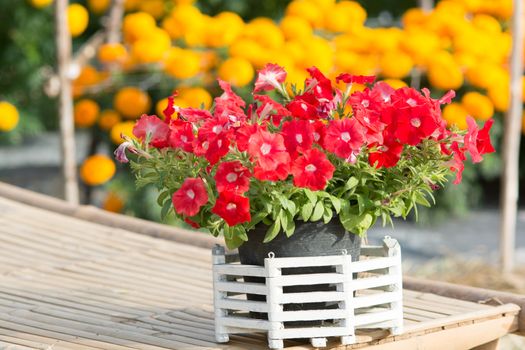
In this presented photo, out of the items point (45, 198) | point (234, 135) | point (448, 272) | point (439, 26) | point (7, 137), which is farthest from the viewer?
point (7, 137)

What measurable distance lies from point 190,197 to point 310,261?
0.23 meters

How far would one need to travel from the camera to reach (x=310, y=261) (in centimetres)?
185

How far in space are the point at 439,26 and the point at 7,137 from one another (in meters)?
2.01

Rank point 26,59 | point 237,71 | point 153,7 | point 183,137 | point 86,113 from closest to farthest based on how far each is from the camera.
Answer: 1. point 183,137
2. point 237,71
3. point 86,113
4. point 153,7
5. point 26,59

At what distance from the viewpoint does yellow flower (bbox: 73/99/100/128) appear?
4453 mm

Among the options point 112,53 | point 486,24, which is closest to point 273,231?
point 112,53

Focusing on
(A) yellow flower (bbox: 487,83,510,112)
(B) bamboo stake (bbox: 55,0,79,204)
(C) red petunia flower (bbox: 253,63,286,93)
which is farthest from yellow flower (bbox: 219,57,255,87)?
(C) red petunia flower (bbox: 253,63,286,93)

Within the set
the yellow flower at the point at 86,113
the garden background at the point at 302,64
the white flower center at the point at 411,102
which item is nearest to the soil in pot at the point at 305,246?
the white flower center at the point at 411,102

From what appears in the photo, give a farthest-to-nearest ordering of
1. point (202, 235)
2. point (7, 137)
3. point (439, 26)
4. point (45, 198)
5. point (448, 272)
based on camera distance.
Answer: point (7, 137), point (439, 26), point (448, 272), point (45, 198), point (202, 235)

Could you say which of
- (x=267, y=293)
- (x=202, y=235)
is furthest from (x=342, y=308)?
(x=202, y=235)

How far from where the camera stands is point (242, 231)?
6.05ft

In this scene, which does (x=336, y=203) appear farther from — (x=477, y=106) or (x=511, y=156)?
(x=477, y=106)

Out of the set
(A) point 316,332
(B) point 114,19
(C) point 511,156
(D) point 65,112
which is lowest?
(A) point 316,332

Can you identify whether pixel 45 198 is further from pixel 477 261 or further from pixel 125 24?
pixel 477 261
